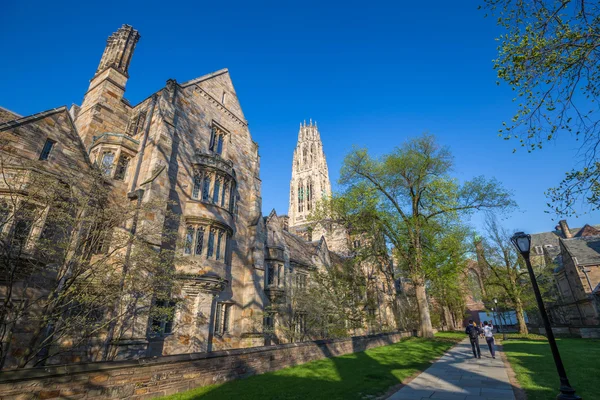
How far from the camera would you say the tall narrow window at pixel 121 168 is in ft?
50.9

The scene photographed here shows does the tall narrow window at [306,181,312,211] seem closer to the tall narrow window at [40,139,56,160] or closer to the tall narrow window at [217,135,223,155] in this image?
the tall narrow window at [217,135,223,155]

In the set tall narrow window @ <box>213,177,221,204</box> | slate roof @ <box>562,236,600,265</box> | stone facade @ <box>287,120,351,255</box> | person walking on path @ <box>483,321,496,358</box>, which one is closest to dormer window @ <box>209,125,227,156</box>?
tall narrow window @ <box>213,177,221,204</box>

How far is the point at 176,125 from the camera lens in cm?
1742

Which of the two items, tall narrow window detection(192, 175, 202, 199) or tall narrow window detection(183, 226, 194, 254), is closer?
tall narrow window detection(183, 226, 194, 254)

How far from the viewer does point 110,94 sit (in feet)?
59.5

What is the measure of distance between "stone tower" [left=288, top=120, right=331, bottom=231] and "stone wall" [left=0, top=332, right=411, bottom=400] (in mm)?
60128

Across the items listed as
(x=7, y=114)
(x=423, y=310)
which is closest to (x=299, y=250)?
(x=423, y=310)

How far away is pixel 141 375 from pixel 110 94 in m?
17.7

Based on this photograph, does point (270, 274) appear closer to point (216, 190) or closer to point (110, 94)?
point (216, 190)

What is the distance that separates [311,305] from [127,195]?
13.7 metres

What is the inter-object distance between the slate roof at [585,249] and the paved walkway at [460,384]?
35.7m

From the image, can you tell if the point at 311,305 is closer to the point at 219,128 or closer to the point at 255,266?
the point at 255,266

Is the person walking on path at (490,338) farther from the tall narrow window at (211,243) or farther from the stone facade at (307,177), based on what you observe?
the stone facade at (307,177)

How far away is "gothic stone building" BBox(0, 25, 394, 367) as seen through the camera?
1241cm
